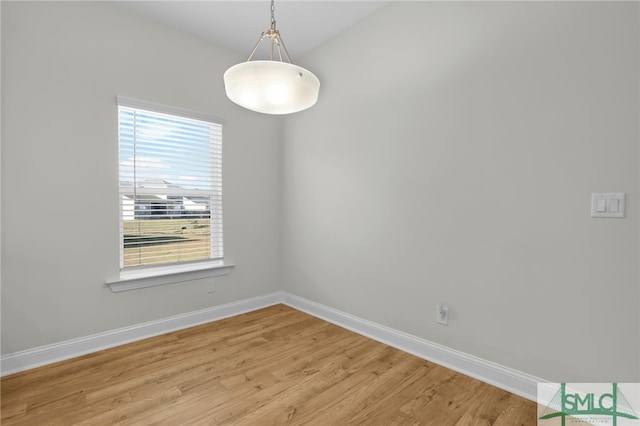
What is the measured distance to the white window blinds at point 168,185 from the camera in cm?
256

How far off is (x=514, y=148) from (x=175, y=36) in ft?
9.65

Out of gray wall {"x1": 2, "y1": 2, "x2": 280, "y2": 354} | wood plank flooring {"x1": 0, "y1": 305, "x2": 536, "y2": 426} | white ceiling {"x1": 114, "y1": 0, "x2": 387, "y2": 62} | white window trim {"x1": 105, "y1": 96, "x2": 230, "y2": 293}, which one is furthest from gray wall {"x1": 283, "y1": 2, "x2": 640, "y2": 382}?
gray wall {"x1": 2, "y1": 2, "x2": 280, "y2": 354}

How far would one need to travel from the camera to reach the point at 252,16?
8.55 ft

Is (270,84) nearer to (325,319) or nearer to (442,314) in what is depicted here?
(442,314)

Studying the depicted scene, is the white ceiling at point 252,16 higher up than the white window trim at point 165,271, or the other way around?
the white ceiling at point 252,16

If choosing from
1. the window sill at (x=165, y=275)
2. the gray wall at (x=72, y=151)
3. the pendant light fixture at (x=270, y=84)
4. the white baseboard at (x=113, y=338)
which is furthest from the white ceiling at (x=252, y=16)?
the white baseboard at (x=113, y=338)

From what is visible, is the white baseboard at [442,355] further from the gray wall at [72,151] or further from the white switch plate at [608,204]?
the gray wall at [72,151]

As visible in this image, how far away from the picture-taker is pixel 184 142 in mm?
2871

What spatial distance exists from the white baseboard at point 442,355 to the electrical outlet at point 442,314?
7.2 inches

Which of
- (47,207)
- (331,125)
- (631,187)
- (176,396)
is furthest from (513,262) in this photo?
(47,207)

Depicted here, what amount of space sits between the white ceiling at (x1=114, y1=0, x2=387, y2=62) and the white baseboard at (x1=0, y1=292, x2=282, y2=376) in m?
2.66

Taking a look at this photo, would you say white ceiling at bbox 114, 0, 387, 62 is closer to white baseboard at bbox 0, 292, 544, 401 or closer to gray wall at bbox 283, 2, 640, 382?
gray wall at bbox 283, 2, 640, 382

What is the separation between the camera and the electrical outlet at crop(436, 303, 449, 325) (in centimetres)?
216

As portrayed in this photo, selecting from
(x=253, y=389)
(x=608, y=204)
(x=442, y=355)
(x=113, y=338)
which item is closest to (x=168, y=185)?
(x=113, y=338)
